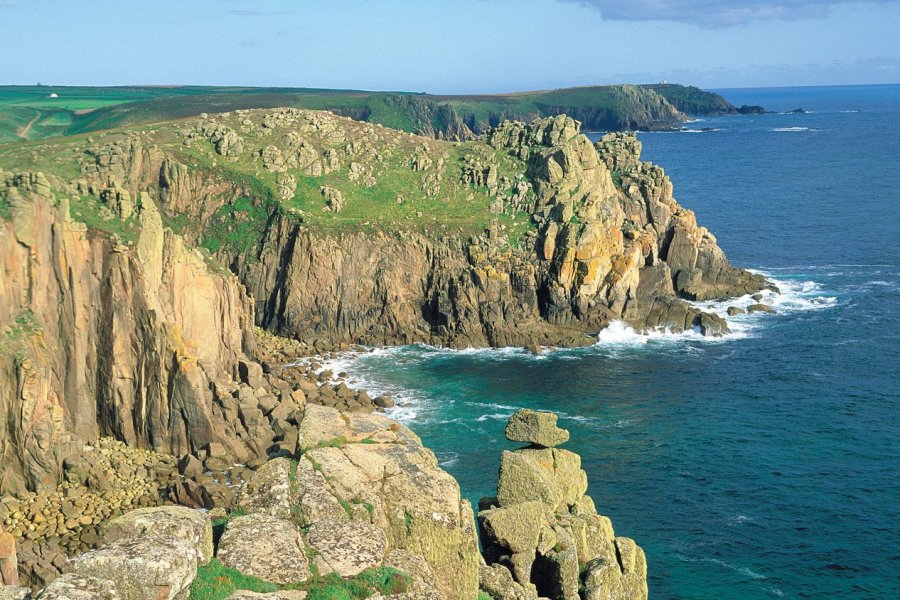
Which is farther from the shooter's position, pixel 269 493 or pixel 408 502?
pixel 408 502

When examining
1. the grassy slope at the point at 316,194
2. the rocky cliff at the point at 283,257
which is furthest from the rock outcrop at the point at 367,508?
the grassy slope at the point at 316,194

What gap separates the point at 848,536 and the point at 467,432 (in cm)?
3113

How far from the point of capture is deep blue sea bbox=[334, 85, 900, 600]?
5959 cm

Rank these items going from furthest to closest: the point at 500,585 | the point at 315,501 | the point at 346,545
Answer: the point at 500,585 → the point at 315,501 → the point at 346,545

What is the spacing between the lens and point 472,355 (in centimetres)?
9988

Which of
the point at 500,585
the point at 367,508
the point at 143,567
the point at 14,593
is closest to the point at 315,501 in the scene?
the point at 367,508

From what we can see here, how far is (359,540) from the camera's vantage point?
28.1 meters

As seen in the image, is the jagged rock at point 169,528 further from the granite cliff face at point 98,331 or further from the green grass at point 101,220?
the green grass at point 101,220

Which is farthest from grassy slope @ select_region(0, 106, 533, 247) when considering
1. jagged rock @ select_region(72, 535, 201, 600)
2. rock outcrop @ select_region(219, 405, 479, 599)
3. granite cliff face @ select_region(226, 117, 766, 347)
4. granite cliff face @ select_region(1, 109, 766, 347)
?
jagged rock @ select_region(72, 535, 201, 600)

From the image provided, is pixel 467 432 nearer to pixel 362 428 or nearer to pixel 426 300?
pixel 426 300

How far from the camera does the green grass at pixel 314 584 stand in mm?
25312

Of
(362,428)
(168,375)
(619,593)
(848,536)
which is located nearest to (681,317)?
(848,536)

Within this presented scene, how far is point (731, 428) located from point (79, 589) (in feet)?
215

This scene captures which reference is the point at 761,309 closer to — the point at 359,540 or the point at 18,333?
the point at 18,333
